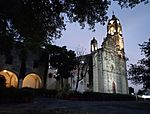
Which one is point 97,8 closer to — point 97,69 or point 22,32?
point 22,32

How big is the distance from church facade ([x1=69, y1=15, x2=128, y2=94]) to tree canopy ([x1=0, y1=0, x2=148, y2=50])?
3826cm

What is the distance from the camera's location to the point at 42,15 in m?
14.2

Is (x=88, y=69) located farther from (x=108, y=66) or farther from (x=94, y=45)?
(x=94, y=45)

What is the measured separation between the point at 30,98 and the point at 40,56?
60.5 ft

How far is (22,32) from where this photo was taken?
47.8ft

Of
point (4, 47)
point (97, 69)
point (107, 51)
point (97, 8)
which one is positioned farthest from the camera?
point (107, 51)

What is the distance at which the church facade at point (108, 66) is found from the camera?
5369cm

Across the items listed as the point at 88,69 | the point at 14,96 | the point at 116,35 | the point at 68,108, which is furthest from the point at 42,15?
the point at 116,35

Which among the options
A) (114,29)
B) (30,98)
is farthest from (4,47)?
(114,29)

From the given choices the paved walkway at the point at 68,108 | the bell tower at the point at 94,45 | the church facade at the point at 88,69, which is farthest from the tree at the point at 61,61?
the paved walkway at the point at 68,108

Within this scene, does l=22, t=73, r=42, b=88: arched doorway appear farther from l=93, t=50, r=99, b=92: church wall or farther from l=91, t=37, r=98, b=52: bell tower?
l=91, t=37, r=98, b=52: bell tower

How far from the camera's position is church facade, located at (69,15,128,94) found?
176 feet

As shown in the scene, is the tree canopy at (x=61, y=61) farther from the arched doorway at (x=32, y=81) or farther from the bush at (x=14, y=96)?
the bush at (x=14, y=96)

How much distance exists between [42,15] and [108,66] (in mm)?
46189
